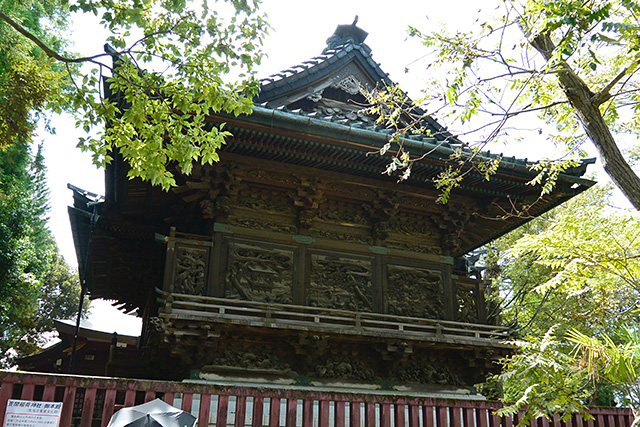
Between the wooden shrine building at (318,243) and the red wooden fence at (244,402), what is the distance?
323cm

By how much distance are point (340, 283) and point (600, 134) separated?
5.14 metres

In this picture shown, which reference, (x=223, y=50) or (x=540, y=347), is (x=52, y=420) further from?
(x=540, y=347)

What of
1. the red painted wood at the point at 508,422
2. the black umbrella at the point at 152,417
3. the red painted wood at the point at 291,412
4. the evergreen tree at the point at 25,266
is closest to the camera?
the black umbrella at the point at 152,417

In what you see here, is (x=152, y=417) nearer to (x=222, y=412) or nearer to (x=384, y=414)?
(x=222, y=412)

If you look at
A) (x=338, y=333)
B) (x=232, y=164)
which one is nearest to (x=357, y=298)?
(x=338, y=333)

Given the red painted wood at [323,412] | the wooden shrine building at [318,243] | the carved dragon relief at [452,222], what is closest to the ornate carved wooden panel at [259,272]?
the wooden shrine building at [318,243]

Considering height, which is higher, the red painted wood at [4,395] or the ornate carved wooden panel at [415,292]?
the ornate carved wooden panel at [415,292]

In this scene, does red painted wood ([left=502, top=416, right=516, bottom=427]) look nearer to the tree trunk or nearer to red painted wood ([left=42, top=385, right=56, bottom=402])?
the tree trunk

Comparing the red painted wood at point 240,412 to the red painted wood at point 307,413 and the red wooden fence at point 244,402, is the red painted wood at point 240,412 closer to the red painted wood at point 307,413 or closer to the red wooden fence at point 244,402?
the red wooden fence at point 244,402

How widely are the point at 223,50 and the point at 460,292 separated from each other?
22.2 ft

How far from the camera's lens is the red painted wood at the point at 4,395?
4457 mm

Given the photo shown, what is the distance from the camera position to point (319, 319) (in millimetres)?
9195

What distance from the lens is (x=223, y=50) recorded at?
22.3ft

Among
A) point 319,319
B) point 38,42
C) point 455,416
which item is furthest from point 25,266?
point 455,416
